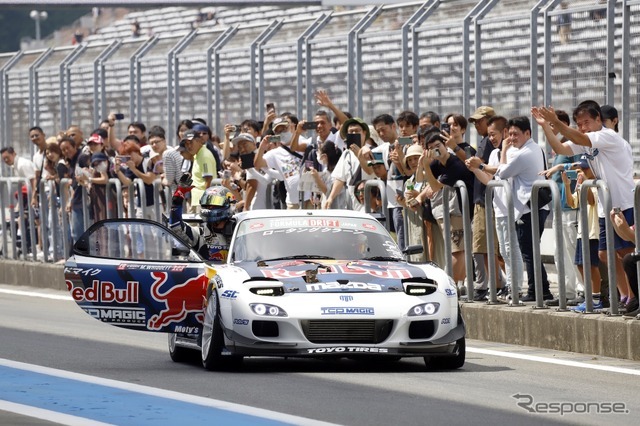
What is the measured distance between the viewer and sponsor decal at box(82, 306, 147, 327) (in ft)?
42.5

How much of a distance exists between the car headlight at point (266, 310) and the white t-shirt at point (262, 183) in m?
7.15

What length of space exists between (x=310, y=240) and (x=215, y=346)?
134cm

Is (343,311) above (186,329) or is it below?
above

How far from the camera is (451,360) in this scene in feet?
41.1

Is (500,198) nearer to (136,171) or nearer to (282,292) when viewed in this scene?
(282,292)

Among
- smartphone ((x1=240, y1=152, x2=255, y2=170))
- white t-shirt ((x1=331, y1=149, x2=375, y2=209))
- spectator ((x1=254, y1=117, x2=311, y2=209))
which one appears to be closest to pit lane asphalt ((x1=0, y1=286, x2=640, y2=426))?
white t-shirt ((x1=331, y1=149, x2=375, y2=209))

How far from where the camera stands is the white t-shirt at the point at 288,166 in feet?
62.7

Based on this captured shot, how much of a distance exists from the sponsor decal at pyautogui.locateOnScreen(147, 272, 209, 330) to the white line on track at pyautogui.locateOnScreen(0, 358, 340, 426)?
0.98 meters

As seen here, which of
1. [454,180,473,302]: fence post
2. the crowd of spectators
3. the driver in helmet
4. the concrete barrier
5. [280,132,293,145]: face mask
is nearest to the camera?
the concrete barrier

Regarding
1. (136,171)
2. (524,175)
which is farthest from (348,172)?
(136,171)

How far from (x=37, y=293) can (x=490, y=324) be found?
8999 millimetres

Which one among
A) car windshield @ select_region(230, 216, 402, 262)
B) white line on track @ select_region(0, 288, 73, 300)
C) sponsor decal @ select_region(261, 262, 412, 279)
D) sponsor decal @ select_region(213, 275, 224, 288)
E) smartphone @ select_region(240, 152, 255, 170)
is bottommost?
white line on track @ select_region(0, 288, 73, 300)

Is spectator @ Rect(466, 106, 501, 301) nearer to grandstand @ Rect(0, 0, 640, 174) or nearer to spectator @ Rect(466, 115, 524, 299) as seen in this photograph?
spectator @ Rect(466, 115, 524, 299)

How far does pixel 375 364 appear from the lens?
1299 cm
